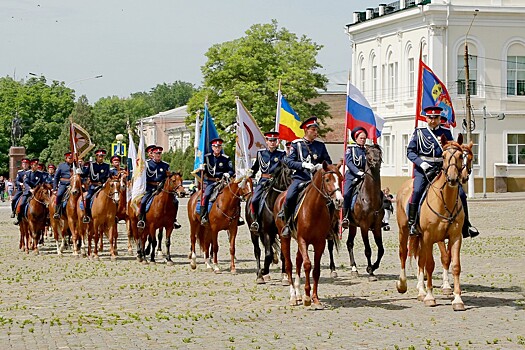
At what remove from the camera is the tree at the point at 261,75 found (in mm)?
81688

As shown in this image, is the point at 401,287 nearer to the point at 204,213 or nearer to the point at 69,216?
the point at 204,213

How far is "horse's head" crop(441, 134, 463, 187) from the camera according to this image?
53.8 ft

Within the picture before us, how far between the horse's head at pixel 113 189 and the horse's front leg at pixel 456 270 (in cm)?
1255

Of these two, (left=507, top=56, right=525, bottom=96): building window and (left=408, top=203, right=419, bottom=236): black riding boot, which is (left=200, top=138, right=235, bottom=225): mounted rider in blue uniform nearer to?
(left=408, top=203, right=419, bottom=236): black riding boot

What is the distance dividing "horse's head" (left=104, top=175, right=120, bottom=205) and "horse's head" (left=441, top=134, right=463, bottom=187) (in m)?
13.0

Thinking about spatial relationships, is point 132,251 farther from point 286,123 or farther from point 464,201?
point 464,201

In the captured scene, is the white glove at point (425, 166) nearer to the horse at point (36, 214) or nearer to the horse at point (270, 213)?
the horse at point (270, 213)

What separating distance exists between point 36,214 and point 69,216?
246 cm

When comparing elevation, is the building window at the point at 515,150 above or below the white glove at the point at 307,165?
above

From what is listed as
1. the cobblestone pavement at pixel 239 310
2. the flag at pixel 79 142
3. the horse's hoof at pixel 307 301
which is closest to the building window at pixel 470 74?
the flag at pixel 79 142

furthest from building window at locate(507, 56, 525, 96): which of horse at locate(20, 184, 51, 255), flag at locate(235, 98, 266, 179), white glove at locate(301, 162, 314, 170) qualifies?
white glove at locate(301, 162, 314, 170)

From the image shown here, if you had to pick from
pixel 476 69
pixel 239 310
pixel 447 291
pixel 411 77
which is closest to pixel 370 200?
pixel 447 291

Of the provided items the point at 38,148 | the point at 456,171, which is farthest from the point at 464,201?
the point at 38,148

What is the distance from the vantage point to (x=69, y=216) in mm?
29828
